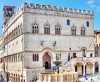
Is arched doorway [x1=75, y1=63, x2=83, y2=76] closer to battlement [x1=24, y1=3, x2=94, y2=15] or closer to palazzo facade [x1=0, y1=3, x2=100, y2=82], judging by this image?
palazzo facade [x1=0, y1=3, x2=100, y2=82]

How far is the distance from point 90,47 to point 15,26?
50.2 feet

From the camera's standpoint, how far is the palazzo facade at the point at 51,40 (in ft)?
148

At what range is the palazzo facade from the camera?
148 feet

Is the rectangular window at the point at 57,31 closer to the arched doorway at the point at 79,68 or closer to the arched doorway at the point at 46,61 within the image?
the arched doorway at the point at 46,61

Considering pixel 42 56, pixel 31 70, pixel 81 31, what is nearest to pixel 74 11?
pixel 81 31

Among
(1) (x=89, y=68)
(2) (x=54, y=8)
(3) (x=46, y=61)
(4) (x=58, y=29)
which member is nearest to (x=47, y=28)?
(4) (x=58, y=29)

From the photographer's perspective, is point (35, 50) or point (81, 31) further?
point (81, 31)

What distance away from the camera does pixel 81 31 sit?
1967 inches

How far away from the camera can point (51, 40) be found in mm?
46781

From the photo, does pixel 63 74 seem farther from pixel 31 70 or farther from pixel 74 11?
pixel 74 11

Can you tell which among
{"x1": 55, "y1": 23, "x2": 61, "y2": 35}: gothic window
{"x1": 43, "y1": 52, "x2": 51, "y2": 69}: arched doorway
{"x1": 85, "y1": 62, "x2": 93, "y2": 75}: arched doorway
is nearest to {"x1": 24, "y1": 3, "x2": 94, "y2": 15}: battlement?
{"x1": 55, "y1": 23, "x2": 61, "y2": 35}: gothic window

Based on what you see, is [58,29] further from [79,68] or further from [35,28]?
[79,68]

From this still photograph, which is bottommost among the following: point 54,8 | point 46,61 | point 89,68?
point 89,68

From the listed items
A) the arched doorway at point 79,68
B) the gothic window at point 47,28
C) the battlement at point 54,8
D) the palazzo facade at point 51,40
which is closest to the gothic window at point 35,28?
the palazzo facade at point 51,40
